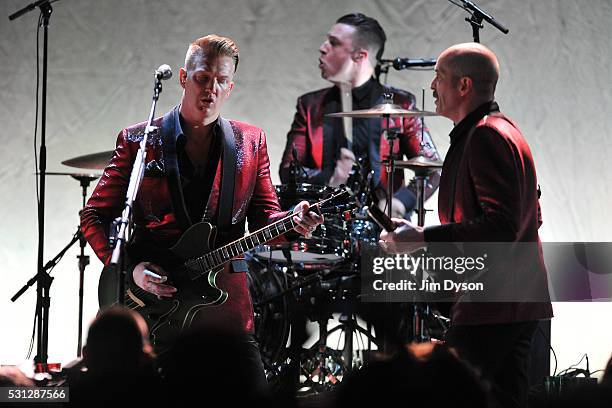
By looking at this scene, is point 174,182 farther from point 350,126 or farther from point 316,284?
point 350,126

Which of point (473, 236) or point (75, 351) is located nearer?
point (473, 236)

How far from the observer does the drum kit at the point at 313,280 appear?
21.7 ft

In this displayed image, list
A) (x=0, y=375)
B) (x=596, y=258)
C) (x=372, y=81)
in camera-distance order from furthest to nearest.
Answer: (x=372, y=81)
(x=596, y=258)
(x=0, y=375)

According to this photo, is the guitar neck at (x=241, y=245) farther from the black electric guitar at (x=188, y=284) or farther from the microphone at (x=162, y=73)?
the microphone at (x=162, y=73)

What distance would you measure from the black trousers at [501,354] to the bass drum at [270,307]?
327 centimetres

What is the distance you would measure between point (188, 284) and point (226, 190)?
1.56 ft

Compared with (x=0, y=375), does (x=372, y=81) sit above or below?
above

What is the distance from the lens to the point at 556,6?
8.27 meters

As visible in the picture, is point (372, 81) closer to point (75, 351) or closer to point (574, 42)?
point (574, 42)

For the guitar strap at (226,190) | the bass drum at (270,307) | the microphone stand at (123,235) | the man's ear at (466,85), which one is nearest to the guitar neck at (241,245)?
the guitar strap at (226,190)

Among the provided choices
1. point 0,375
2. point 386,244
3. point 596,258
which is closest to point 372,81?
point 596,258

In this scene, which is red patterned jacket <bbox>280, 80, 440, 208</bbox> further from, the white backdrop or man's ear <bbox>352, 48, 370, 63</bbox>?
the white backdrop

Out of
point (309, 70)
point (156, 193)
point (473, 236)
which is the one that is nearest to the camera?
point (473, 236)

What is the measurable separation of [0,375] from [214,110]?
215 centimetres
